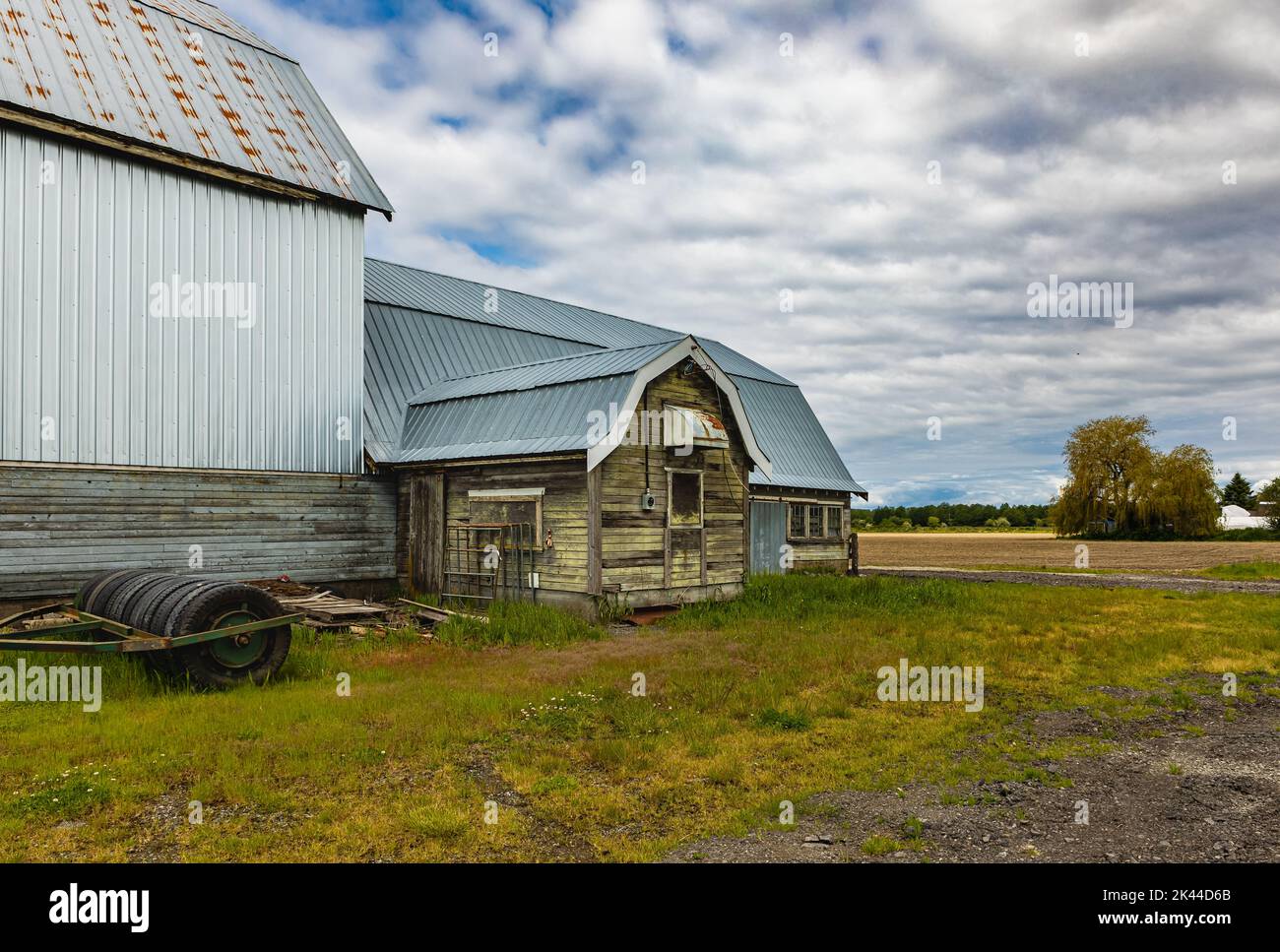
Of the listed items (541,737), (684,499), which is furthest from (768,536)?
(541,737)

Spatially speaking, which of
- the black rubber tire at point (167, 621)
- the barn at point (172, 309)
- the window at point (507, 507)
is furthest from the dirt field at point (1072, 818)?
the barn at point (172, 309)

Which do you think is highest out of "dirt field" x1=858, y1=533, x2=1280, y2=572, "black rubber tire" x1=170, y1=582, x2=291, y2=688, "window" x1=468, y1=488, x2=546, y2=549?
"window" x1=468, y1=488, x2=546, y2=549

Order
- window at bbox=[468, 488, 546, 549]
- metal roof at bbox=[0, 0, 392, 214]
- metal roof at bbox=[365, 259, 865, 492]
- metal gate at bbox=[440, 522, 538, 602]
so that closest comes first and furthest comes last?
metal roof at bbox=[0, 0, 392, 214] < window at bbox=[468, 488, 546, 549] < metal gate at bbox=[440, 522, 538, 602] < metal roof at bbox=[365, 259, 865, 492]

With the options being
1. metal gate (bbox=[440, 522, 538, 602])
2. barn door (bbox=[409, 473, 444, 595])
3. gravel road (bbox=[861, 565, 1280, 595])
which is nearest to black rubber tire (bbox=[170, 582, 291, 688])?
metal gate (bbox=[440, 522, 538, 602])

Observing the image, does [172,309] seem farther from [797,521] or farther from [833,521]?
[833,521]

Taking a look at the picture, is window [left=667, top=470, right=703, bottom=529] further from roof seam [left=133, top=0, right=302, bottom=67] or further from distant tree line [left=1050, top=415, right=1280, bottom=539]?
distant tree line [left=1050, top=415, right=1280, bottom=539]

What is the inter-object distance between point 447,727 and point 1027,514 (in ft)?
418

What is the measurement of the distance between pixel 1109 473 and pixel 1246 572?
3756cm

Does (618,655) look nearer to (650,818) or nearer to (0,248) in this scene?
(650,818)

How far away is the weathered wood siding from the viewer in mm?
13930

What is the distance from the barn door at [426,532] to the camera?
18.2 metres

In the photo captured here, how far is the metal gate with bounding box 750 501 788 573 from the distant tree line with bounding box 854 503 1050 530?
3755 inches
